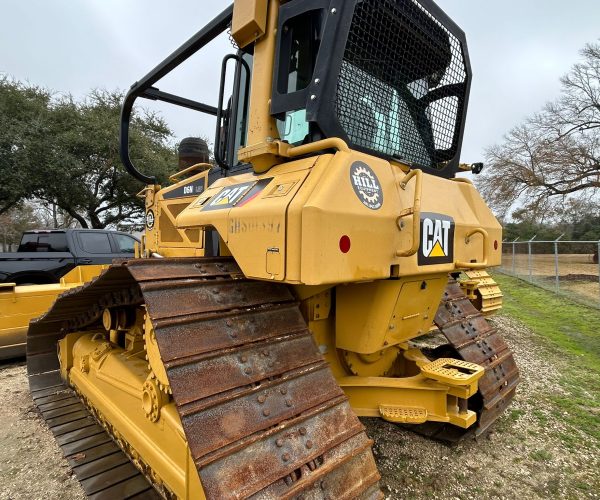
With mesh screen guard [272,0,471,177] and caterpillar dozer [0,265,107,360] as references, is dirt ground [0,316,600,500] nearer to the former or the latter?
caterpillar dozer [0,265,107,360]

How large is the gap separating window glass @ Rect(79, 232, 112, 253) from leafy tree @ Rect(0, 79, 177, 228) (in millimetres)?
9725

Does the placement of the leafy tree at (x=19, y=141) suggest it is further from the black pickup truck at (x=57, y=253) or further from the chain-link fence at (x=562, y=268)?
the chain-link fence at (x=562, y=268)

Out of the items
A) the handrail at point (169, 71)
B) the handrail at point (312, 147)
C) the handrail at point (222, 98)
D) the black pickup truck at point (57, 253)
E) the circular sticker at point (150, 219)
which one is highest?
the handrail at point (169, 71)

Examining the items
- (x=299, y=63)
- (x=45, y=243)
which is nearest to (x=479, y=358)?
(x=299, y=63)

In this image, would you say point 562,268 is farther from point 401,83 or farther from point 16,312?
point 16,312

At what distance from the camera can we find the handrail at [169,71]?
2635 millimetres

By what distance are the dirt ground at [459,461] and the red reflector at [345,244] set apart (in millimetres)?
1669

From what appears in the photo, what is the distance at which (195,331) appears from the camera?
1.66 m

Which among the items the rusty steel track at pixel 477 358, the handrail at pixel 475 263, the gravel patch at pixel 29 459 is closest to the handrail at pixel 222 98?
the handrail at pixel 475 263

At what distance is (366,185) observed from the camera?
1.87 metres

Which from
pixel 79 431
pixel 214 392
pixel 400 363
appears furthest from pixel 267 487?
pixel 79 431

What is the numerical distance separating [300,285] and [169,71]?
87.8 inches

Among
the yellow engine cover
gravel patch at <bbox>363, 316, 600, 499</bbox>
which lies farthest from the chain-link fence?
the yellow engine cover

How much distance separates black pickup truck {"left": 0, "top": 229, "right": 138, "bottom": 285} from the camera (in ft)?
24.3
